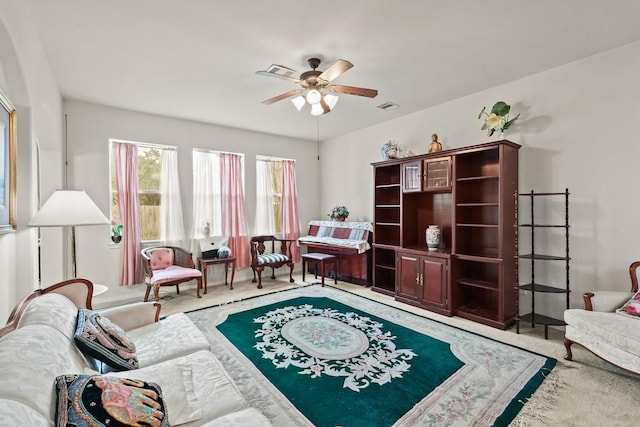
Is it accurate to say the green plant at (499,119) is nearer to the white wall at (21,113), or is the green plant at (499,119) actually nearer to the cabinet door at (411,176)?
the cabinet door at (411,176)

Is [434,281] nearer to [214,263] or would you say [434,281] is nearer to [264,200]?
[214,263]

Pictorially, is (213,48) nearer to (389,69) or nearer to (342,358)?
(389,69)

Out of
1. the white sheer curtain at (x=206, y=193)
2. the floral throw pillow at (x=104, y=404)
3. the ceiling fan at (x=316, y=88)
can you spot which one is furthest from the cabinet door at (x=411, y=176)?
the floral throw pillow at (x=104, y=404)

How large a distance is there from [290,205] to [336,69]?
3.96m

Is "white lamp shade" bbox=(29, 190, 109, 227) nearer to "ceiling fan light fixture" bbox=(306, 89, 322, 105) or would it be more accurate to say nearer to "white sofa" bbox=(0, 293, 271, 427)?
"white sofa" bbox=(0, 293, 271, 427)

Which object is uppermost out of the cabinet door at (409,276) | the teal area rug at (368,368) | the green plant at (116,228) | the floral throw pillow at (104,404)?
the green plant at (116,228)

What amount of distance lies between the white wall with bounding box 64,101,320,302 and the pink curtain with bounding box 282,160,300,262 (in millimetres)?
749

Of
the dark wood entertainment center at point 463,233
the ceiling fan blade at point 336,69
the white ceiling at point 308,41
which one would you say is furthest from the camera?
the dark wood entertainment center at point 463,233

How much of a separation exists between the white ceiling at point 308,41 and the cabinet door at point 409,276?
226cm

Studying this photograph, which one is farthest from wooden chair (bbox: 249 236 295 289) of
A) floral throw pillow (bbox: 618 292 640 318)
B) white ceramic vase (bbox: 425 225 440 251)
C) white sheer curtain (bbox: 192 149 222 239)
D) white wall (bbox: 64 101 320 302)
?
floral throw pillow (bbox: 618 292 640 318)

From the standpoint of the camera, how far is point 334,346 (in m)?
2.98

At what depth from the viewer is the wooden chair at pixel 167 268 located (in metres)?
4.26

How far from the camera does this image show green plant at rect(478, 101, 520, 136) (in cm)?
359

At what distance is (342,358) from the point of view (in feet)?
9.05
